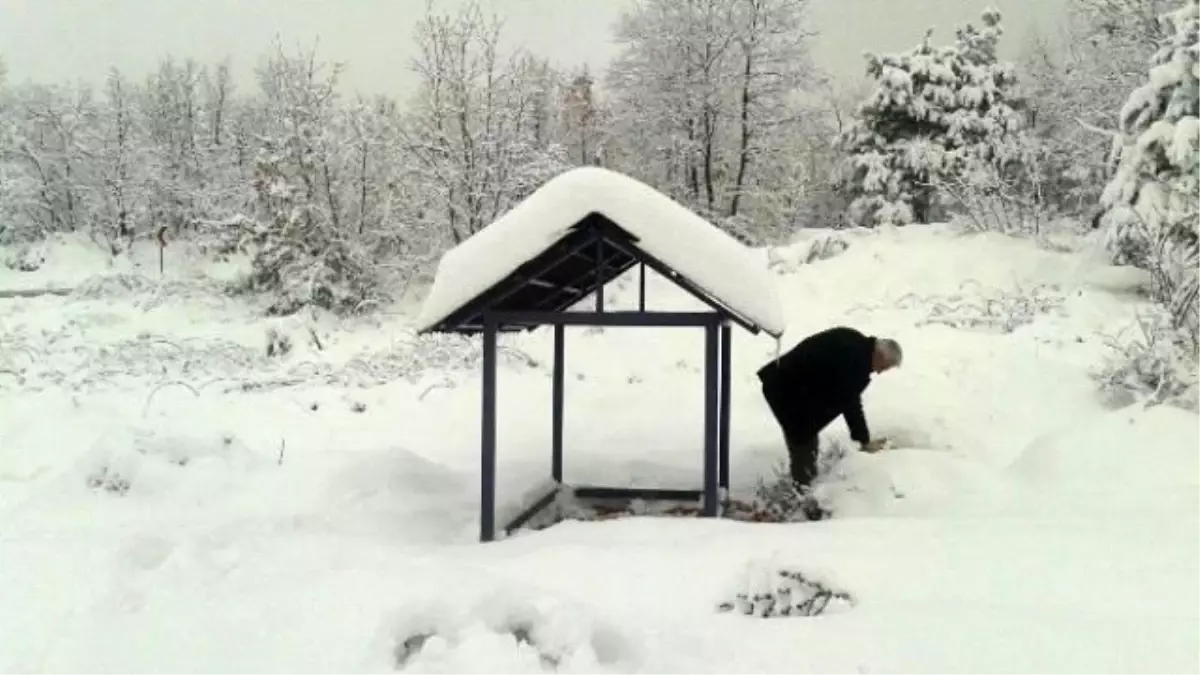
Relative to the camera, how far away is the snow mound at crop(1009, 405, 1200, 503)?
20.4ft

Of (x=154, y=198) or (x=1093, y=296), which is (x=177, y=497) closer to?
(x=1093, y=296)

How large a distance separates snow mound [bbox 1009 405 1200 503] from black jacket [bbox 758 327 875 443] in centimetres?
134

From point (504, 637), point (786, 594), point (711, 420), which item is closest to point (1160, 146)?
point (711, 420)

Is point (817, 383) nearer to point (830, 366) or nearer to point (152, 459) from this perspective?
point (830, 366)

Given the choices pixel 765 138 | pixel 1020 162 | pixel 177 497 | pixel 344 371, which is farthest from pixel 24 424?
pixel 1020 162

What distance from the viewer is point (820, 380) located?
6.95m

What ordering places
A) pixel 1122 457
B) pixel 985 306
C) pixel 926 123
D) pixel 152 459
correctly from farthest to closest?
pixel 926 123, pixel 985 306, pixel 152 459, pixel 1122 457

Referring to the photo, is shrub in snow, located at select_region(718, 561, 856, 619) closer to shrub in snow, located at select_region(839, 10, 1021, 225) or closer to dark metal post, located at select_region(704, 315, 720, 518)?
dark metal post, located at select_region(704, 315, 720, 518)

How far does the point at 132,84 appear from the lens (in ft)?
128

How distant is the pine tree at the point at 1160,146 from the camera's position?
13.1m

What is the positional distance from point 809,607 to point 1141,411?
493 cm

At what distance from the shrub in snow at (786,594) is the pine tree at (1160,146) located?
1115cm

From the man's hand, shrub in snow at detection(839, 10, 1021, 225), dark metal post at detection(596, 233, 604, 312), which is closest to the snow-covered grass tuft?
shrub in snow at detection(839, 10, 1021, 225)

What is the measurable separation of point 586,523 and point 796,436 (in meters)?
2.06
